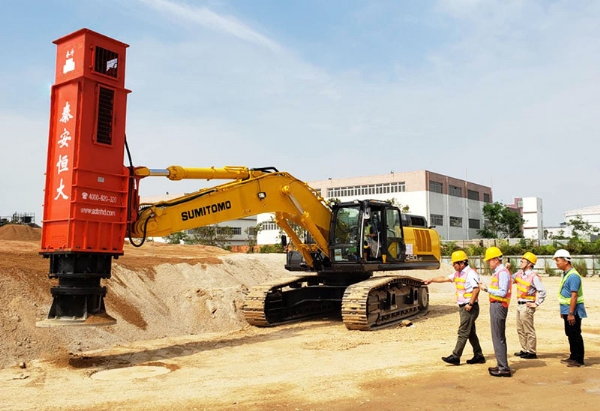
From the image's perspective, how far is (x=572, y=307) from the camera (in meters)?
8.48

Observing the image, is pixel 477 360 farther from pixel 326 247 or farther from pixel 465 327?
pixel 326 247

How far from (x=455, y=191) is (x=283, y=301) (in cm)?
6007

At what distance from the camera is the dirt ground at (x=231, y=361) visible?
273 inches

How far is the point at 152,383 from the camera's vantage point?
7984 millimetres

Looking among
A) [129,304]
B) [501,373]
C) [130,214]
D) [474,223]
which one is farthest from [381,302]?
[474,223]

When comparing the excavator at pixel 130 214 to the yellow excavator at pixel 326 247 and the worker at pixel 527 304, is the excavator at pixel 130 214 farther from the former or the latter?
the worker at pixel 527 304

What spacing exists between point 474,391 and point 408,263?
830 cm

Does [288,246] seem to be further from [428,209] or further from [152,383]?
[428,209]

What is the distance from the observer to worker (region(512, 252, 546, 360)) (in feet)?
31.2

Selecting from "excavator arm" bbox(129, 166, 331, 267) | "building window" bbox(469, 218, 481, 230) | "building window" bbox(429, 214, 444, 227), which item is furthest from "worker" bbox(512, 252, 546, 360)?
"building window" bbox(469, 218, 481, 230)

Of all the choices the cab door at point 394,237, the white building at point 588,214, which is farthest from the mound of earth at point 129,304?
the white building at point 588,214

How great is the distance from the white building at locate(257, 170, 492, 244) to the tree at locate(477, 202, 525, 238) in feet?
6.84

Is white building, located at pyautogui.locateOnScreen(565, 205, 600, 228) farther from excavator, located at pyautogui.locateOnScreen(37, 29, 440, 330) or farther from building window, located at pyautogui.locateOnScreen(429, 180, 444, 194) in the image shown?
excavator, located at pyautogui.locateOnScreen(37, 29, 440, 330)

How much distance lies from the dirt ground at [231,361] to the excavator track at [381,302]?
1.18 ft
